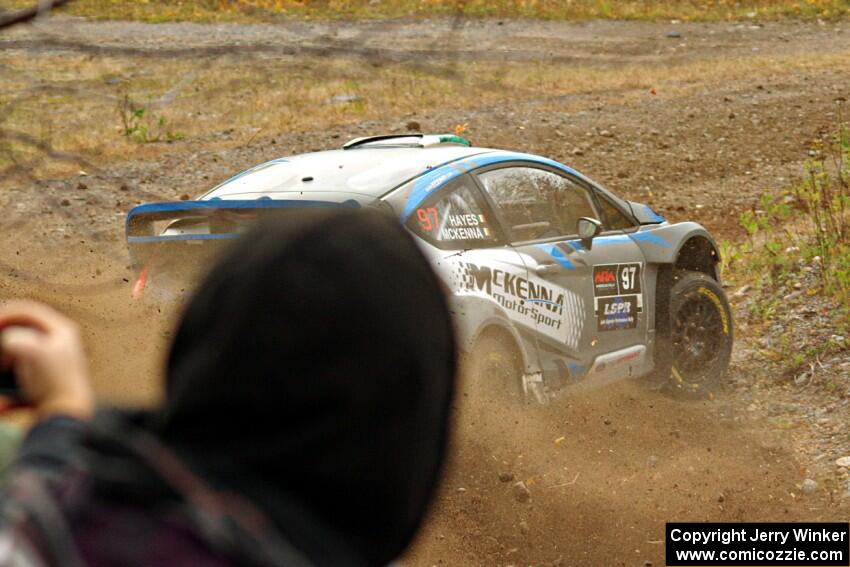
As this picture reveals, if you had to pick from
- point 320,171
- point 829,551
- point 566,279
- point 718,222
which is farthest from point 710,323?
point 718,222

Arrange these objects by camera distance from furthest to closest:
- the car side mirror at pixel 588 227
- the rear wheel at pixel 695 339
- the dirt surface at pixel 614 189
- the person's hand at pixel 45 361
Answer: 1. the rear wheel at pixel 695 339
2. the car side mirror at pixel 588 227
3. the dirt surface at pixel 614 189
4. the person's hand at pixel 45 361

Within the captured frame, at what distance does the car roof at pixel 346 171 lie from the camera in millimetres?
6219

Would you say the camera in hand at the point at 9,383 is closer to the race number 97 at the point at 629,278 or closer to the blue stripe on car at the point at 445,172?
the blue stripe on car at the point at 445,172

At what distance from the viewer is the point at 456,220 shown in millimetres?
6309

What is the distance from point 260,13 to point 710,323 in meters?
5.31

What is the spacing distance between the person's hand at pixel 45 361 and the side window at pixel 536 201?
515cm

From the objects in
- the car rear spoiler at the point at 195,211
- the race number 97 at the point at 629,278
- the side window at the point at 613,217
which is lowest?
the race number 97 at the point at 629,278

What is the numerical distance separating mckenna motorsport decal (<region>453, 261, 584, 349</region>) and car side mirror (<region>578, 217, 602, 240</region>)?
15.7 inches

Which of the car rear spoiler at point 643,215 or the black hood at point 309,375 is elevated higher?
the black hood at point 309,375

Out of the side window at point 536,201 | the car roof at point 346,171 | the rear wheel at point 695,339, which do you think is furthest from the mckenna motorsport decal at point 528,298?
the rear wheel at point 695,339

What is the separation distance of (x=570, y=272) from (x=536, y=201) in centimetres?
48

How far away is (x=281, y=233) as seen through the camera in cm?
137

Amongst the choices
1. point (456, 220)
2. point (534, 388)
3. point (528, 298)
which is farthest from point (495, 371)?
point (456, 220)

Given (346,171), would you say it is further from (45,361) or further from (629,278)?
(45,361)
